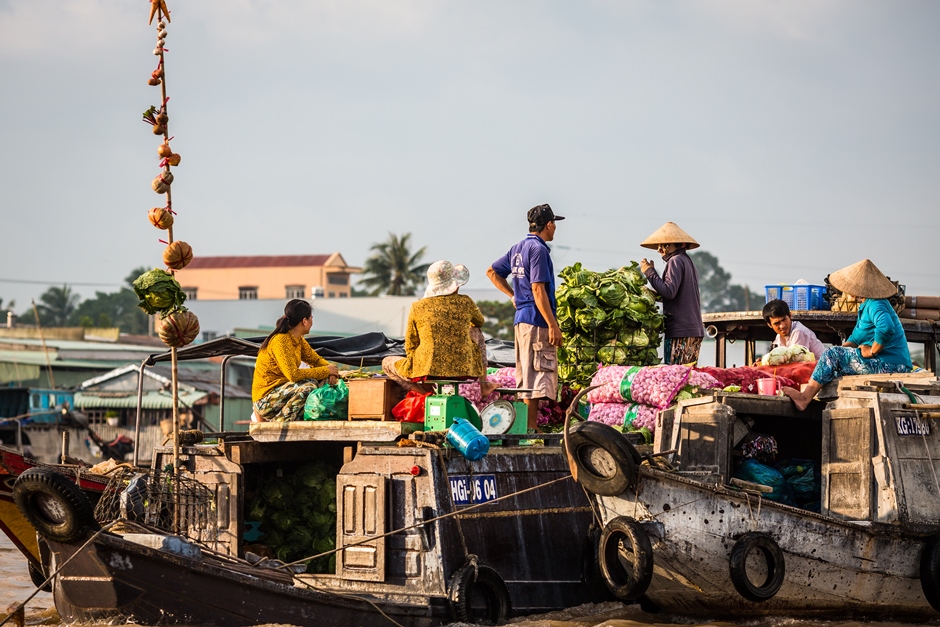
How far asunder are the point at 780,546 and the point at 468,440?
2017 mm

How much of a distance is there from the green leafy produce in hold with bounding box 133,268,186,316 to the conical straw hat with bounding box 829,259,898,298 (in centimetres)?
482

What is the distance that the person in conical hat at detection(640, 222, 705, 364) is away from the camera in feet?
30.2

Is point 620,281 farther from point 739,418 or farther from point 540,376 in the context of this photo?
point 739,418

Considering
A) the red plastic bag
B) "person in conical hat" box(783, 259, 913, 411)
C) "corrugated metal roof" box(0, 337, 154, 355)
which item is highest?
"corrugated metal roof" box(0, 337, 154, 355)

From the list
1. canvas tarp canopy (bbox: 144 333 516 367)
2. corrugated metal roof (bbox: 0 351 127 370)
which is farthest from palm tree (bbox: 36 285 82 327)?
canvas tarp canopy (bbox: 144 333 516 367)

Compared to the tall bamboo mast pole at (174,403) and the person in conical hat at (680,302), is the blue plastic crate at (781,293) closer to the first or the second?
the person in conical hat at (680,302)

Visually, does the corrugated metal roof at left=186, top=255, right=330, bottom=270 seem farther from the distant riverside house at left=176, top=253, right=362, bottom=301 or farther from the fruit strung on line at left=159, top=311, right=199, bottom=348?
the fruit strung on line at left=159, top=311, right=199, bottom=348

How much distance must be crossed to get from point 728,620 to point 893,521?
4.01 ft

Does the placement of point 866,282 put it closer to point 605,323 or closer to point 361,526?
point 605,323

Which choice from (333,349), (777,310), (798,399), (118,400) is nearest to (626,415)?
(798,399)

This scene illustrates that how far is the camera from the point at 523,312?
8.40 m

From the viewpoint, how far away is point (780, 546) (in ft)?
21.4

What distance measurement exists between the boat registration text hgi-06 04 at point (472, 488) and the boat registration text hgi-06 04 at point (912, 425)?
106 inches

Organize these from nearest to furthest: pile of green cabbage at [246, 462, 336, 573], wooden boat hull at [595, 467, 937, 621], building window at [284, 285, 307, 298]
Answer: wooden boat hull at [595, 467, 937, 621], pile of green cabbage at [246, 462, 336, 573], building window at [284, 285, 307, 298]
